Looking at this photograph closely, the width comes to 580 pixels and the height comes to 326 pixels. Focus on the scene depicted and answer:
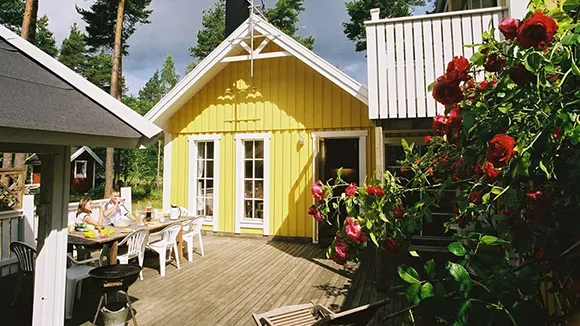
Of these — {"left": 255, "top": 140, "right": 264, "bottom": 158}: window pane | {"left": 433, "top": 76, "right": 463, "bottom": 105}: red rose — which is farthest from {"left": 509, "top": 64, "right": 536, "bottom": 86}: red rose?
{"left": 255, "top": 140, "right": 264, "bottom": 158}: window pane

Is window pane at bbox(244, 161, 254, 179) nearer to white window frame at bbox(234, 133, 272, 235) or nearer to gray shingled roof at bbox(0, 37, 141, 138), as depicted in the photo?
white window frame at bbox(234, 133, 272, 235)

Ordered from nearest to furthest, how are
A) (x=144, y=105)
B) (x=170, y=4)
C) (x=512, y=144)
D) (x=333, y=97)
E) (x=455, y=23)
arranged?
1. (x=512, y=144)
2. (x=455, y=23)
3. (x=333, y=97)
4. (x=144, y=105)
5. (x=170, y=4)

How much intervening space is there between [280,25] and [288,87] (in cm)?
1375

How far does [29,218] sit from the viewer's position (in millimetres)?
5125

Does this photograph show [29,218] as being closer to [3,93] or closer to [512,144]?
[3,93]

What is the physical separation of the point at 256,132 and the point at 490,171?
619 centimetres

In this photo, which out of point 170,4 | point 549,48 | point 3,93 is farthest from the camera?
point 170,4

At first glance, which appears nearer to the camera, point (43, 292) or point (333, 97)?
point (43, 292)

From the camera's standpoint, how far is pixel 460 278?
38.6 inches

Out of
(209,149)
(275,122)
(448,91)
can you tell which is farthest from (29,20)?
(448,91)

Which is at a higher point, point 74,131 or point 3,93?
point 3,93

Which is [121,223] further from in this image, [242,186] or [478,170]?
[478,170]

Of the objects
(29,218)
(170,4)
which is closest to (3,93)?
(29,218)

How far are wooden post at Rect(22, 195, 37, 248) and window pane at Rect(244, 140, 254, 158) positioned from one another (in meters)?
4.18
